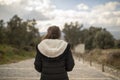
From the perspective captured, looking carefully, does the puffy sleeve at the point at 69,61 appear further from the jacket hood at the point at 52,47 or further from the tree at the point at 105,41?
the tree at the point at 105,41

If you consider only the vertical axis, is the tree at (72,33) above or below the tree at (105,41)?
below

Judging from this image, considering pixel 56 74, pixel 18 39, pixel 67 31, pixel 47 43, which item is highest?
pixel 47 43

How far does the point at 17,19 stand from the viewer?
61.4 meters

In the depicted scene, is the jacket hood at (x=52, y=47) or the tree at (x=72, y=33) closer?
the jacket hood at (x=52, y=47)

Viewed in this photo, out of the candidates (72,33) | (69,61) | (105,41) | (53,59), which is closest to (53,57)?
(53,59)

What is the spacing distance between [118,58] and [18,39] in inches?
1357

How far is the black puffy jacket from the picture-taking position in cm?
488

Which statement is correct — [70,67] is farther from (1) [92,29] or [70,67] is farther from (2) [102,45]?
(1) [92,29]

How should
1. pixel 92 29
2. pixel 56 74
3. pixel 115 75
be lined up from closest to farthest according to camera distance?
1. pixel 56 74
2. pixel 115 75
3. pixel 92 29

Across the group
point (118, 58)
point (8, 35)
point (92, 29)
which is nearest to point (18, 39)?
point (8, 35)

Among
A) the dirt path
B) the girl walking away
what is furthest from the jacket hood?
the dirt path

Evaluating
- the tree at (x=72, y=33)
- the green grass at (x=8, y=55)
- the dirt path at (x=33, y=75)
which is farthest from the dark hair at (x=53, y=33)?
the tree at (x=72, y=33)

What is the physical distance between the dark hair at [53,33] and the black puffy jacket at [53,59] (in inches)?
3.6

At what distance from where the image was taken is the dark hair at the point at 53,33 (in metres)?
5.03
